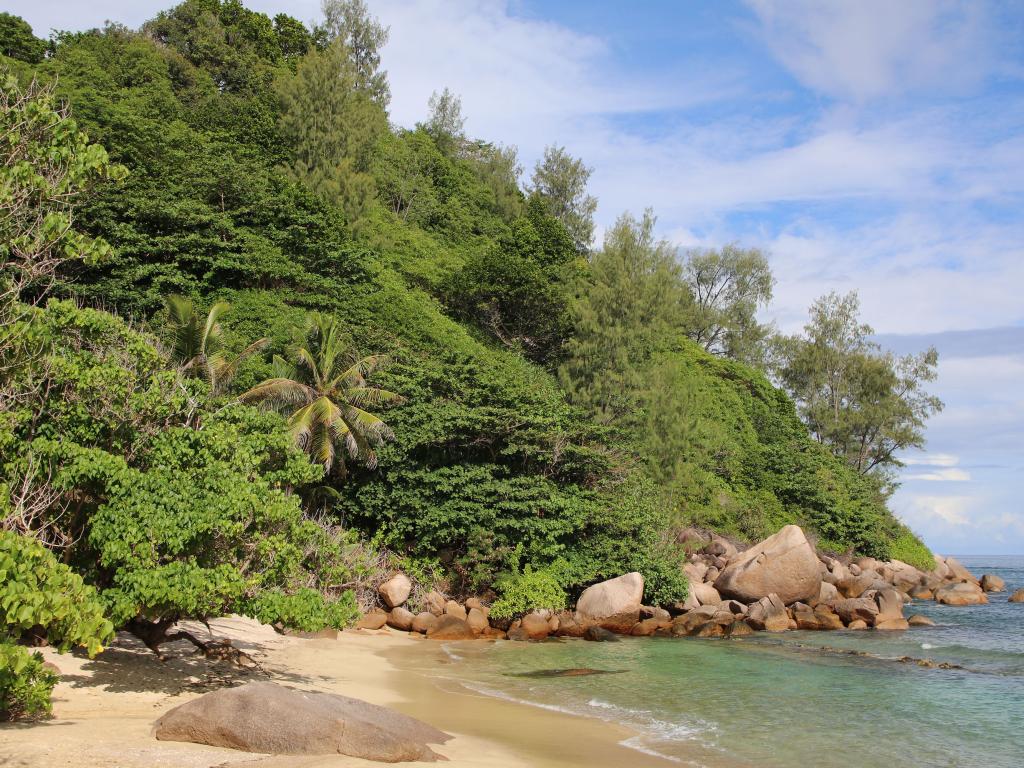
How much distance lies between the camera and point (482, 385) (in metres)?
26.3

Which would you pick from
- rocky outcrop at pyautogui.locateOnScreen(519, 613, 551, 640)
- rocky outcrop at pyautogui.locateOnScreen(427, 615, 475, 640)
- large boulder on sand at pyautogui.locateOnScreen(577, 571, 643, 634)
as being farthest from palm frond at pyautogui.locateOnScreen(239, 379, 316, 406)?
large boulder on sand at pyautogui.locateOnScreen(577, 571, 643, 634)

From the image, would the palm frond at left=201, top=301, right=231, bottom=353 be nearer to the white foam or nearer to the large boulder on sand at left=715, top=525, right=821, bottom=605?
the white foam

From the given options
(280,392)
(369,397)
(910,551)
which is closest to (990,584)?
(910,551)

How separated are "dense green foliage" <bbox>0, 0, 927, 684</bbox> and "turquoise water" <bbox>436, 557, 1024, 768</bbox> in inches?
168

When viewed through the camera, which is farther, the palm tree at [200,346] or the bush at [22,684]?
the palm tree at [200,346]

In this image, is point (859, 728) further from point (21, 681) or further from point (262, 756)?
point (21, 681)

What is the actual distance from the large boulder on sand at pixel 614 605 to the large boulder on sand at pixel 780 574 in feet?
16.3

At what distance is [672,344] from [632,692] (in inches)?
1446

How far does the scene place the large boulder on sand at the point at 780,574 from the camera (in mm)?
27359

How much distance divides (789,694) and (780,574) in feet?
40.9

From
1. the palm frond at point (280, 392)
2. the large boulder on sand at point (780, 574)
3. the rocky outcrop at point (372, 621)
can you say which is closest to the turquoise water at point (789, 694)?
the rocky outcrop at point (372, 621)

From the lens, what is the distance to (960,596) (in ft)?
121

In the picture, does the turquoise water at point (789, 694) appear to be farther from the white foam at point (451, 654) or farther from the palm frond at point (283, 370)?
the palm frond at point (283, 370)

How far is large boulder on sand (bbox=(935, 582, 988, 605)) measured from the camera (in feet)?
120
